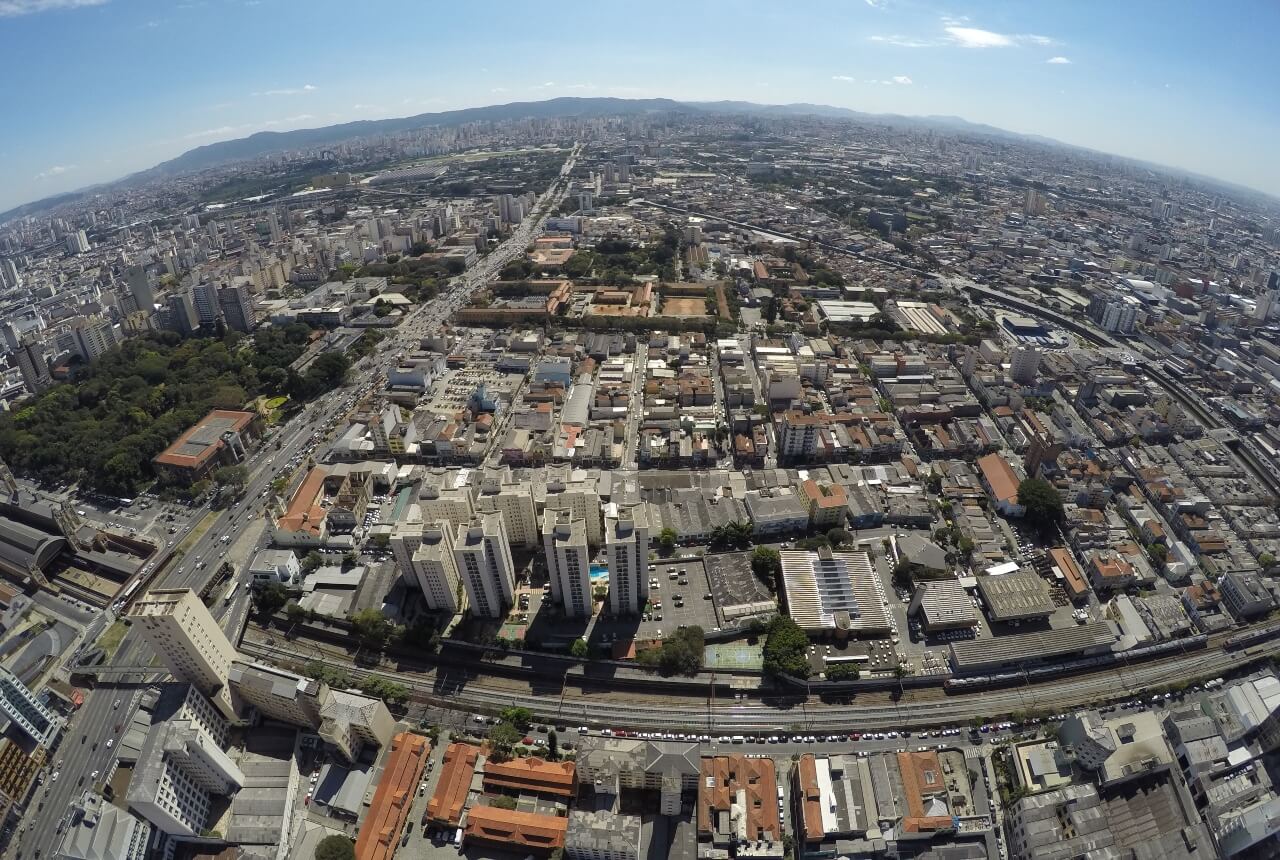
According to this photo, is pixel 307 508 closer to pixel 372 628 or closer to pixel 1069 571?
pixel 372 628

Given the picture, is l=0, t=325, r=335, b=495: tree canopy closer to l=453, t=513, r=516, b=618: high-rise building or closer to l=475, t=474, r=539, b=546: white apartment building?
l=475, t=474, r=539, b=546: white apartment building

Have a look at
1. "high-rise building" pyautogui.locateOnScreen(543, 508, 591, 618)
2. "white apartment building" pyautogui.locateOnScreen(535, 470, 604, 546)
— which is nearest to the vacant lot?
"white apartment building" pyautogui.locateOnScreen(535, 470, 604, 546)

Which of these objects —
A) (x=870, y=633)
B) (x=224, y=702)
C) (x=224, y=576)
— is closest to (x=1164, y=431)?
(x=870, y=633)

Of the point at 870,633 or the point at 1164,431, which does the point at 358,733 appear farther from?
the point at 1164,431

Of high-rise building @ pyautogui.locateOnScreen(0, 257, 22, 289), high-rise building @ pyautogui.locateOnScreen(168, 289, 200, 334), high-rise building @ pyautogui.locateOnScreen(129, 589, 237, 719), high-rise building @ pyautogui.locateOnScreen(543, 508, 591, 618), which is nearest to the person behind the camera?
high-rise building @ pyautogui.locateOnScreen(129, 589, 237, 719)

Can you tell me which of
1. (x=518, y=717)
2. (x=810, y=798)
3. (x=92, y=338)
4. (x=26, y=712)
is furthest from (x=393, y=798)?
(x=92, y=338)
